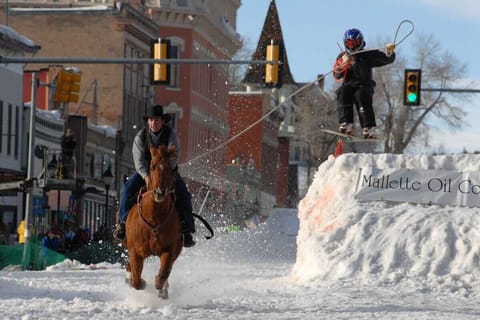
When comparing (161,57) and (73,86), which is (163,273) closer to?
(161,57)

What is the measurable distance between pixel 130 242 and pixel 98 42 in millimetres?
61332

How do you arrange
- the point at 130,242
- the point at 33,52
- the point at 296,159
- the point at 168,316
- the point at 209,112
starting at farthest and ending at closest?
the point at 296,159 < the point at 209,112 < the point at 33,52 < the point at 130,242 < the point at 168,316

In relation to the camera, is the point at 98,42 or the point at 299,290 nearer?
the point at 299,290

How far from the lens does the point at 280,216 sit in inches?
2178

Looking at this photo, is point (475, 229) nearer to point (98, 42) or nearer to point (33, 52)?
point (33, 52)

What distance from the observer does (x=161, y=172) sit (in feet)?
55.8

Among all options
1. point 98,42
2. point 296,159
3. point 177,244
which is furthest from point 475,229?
point 296,159

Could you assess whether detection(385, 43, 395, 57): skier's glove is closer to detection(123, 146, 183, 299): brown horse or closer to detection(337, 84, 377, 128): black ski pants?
detection(337, 84, 377, 128): black ski pants

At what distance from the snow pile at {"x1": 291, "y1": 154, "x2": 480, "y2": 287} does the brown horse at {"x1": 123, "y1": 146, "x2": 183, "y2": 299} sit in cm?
475

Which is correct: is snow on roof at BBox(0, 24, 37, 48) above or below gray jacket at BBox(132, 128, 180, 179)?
above

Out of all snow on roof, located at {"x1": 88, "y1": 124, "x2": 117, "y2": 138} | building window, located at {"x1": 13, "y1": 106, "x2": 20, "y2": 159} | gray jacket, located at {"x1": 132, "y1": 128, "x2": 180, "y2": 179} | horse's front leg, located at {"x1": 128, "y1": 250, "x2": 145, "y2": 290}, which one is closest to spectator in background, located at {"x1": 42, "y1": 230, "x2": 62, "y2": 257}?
horse's front leg, located at {"x1": 128, "y1": 250, "x2": 145, "y2": 290}

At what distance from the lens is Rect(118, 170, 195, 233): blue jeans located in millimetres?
18234

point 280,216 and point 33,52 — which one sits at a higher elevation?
point 33,52

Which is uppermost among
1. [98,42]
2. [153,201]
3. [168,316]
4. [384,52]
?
[98,42]
